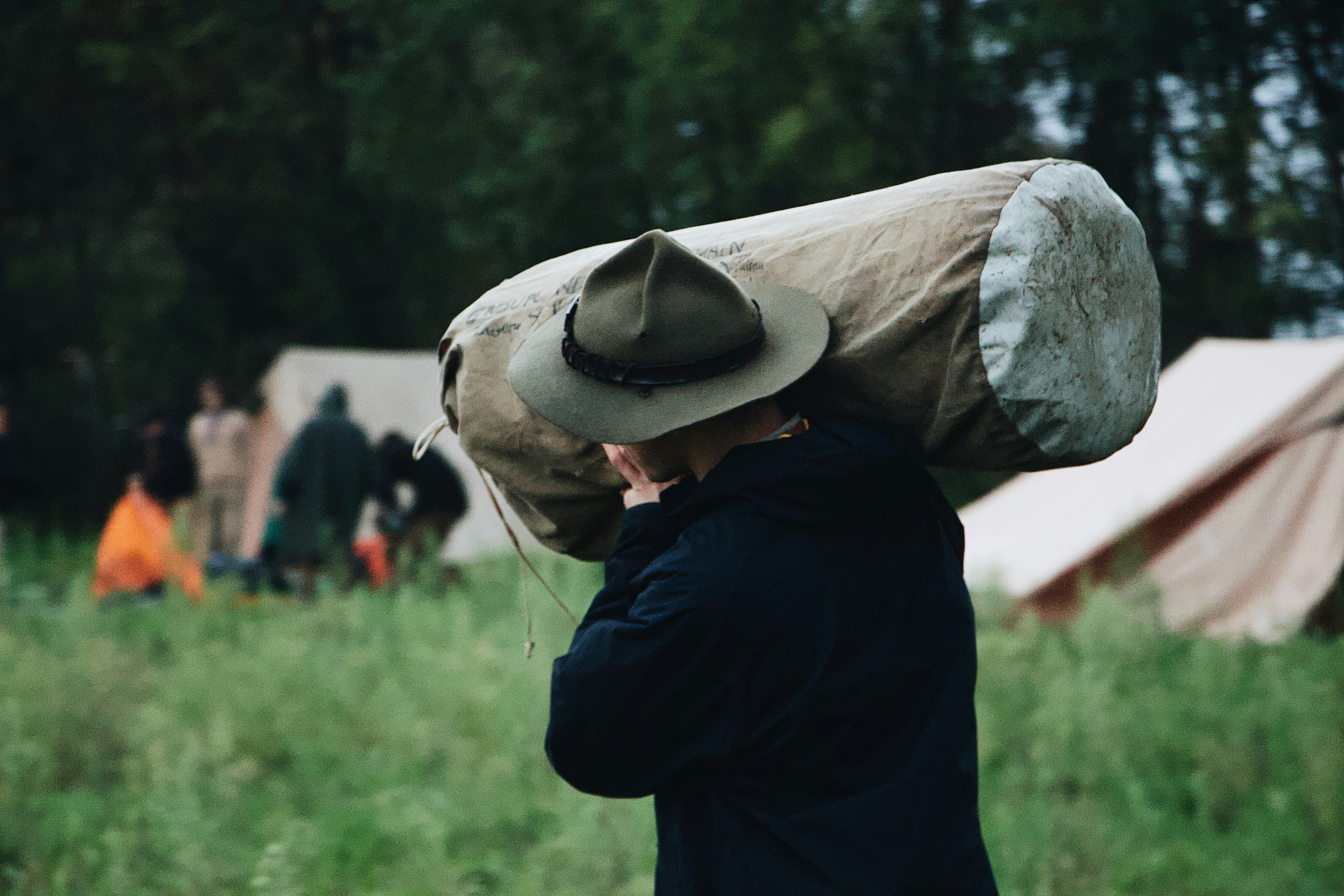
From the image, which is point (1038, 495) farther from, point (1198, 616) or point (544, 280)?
point (544, 280)

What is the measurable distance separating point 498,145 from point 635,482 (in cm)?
1497

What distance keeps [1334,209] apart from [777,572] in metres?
9.38

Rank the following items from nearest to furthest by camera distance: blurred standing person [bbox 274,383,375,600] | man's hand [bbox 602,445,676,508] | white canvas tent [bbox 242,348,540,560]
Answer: man's hand [bbox 602,445,676,508]
blurred standing person [bbox 274,383,375,600]
white canvas tent [bbox 242,348,540,560]

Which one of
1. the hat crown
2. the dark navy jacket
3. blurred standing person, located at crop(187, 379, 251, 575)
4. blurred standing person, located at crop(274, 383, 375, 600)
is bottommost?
blurred standing person, located at crop(187, 379, 251, 575)

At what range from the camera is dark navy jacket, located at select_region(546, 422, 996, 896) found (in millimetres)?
1516

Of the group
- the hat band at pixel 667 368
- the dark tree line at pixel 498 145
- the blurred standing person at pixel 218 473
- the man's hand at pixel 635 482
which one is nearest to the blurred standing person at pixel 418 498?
the blurred standing person at pixel 218 473

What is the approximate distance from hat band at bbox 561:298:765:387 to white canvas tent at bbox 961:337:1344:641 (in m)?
5.51

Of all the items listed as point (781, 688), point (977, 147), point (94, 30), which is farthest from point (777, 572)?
point (94, 30)

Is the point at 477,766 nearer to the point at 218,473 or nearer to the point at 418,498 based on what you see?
the point at 418,498

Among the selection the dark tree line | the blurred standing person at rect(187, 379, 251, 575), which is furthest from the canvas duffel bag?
the blurred standing person at rect(187, 379, 251, 575)

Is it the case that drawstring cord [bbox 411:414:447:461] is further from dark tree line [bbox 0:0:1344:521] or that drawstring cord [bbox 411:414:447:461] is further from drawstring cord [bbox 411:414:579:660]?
dark tree line [bbox 0:0:1344:521]

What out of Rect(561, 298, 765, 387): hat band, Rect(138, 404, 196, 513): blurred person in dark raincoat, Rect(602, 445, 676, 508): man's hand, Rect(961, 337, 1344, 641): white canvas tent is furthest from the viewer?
Rect(138, 404, 196, 513): blurred person in dark raincoat

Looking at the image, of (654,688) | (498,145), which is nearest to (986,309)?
(654,688)

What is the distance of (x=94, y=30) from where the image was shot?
54.3 ft
